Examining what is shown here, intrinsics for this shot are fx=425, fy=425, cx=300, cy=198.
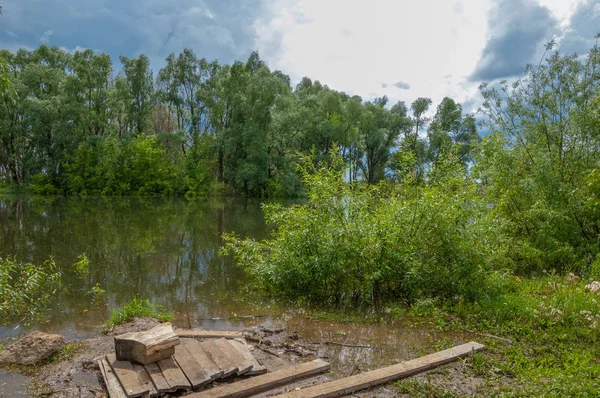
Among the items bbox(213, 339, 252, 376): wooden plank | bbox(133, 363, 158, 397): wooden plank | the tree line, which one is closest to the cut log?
bbox(133, 363, 158, 397): wooden plank

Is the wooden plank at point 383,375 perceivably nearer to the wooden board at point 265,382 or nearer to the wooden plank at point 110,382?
the wooden board at point 265,382

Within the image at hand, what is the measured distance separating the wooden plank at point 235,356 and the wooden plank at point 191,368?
1.33 ft

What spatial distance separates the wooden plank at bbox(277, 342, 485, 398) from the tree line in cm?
3457

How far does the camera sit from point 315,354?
5.73 meters

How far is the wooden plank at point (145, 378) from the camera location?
434cm

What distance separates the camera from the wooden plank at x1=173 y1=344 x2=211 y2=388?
4555 mm

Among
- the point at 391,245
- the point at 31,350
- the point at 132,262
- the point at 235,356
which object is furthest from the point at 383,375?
the point at 132,262

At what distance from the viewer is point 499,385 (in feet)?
15.1

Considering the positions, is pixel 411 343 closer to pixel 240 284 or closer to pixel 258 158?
pixel 240 284

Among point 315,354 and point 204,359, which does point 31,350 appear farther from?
point 315,354

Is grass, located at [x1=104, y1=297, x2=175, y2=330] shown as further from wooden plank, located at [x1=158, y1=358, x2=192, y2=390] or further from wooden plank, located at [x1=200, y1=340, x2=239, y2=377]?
wooden plank, located at [x1=158, y1=358, x2=192, y2=390]

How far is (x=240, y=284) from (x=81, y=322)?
3.57 metres

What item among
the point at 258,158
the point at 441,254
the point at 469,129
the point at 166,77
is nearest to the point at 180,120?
the point at 166,77

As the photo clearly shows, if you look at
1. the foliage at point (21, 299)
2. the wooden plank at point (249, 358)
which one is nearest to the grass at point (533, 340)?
the wooden plank at point (249, 358)
